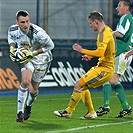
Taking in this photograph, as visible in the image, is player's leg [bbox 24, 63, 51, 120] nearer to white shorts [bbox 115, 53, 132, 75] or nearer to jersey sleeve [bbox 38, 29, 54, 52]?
jersey sleeve [bbox 38, 29, 54, 52]

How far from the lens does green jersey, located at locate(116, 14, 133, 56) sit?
12102 millimetres

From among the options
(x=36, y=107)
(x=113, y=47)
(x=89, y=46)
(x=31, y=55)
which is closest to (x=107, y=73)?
(x=113, y=47)

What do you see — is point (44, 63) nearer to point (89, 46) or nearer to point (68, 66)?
point (68, 66)

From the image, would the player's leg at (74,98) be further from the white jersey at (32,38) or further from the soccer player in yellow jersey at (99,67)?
the white jersey at (32,38)

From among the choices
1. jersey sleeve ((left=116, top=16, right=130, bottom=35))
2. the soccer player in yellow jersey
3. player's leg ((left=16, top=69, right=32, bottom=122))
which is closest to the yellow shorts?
the soccer player in yellow jersey

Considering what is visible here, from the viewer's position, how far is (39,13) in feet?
66.7

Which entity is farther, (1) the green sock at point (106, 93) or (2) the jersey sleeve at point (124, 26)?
(1) the green sock at point (106, 93)

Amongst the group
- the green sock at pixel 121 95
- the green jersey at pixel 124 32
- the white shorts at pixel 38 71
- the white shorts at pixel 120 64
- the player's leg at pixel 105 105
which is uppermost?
the green jersey at pixel 124 32

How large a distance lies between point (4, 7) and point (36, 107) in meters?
6.96

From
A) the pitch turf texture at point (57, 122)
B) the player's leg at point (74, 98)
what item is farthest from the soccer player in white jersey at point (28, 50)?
the player's leg at point (74, 98)

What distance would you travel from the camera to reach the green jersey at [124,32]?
12102mm

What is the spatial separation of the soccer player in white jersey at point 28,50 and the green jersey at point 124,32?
1.41m

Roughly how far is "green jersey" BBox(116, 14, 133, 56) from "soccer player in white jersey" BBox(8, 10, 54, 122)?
1.41 meters

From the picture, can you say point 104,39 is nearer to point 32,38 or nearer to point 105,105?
point 32,38
